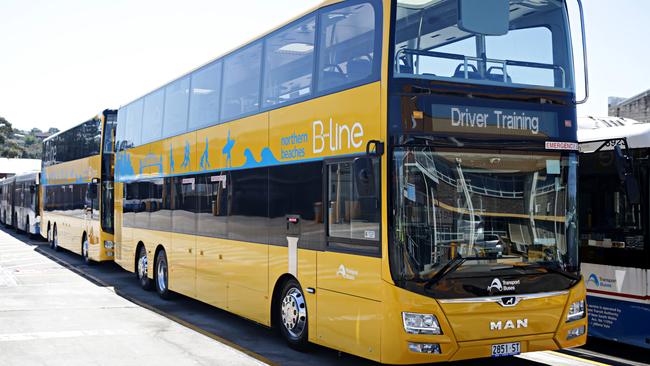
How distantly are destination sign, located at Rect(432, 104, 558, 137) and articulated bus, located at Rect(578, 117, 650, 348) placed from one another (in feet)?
4.79

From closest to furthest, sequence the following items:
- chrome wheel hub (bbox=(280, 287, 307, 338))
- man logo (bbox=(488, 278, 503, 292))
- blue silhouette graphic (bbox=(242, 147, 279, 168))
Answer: man logo (bbox=(488, 278, 503, 292))
chrome wheel hub (bbox=(280, 287, 307, 338))
blue silhouette graphic (bbox=(242, 147, 279, 168))

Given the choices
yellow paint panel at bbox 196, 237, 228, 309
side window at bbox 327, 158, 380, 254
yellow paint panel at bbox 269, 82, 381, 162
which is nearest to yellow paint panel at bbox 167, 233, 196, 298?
yellow paint panel at bbox 196, 237, 228, 309

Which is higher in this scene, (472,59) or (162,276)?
(472,59)

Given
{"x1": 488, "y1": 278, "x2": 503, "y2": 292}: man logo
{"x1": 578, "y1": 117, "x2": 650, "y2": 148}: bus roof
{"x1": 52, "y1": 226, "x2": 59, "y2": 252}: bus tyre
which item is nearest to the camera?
{"x1": 488, "y1": 278, "x2": 503, "y2": 292}: man logo

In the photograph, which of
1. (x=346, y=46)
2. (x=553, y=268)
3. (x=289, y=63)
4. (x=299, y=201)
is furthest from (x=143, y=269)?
(x=553, y=268)

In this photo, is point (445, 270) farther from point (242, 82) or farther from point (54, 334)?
point (54, 334)

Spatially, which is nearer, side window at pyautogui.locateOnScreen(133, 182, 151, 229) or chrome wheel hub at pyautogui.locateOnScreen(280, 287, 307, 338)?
chrome wheel hub at pyautogui.locateOnScreen(280, 287, 307, 338)

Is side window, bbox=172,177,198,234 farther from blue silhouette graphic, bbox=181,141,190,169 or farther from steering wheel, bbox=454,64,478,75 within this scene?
steering wheel, bbox=454,64,478,75

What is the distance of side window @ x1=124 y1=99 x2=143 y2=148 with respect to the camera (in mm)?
16203

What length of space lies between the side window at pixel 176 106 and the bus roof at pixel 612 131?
6.78m

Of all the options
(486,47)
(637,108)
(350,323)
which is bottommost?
(350,323)

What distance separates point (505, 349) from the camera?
7125 mm

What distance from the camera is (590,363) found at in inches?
343

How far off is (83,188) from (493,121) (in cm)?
1681
